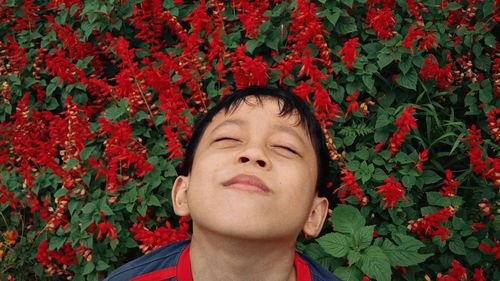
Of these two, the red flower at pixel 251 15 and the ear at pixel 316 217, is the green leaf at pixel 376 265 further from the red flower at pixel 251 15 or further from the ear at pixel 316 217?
the red flower at pixel 251 15

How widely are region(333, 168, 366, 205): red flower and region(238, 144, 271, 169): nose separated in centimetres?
63

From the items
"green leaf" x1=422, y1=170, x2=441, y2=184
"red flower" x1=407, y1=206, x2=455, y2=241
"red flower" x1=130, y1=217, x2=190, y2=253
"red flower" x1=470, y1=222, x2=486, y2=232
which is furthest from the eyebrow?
"red flower" x1=470, y1=222, x2=486, y2=232

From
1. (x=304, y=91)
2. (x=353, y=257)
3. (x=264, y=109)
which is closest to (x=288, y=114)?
(x=264, y=109)

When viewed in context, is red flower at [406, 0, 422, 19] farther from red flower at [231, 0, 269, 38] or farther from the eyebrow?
the eyebrow

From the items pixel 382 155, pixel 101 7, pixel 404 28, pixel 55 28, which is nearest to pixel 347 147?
pixel 382 155

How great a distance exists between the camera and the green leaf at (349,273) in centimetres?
225

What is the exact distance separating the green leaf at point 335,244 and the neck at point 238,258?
0.32 meters

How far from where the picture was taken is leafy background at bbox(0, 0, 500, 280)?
95.0 inches

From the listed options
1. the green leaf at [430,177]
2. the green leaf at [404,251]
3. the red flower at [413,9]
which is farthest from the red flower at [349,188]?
the red flower at [413,9]

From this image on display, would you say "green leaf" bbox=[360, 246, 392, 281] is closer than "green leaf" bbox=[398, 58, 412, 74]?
Yes

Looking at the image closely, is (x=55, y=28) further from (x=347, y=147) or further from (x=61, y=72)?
(x=347, y=147)

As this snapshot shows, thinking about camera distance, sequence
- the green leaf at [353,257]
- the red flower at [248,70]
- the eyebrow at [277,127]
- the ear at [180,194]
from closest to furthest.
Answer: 1. the eyebrow at [277,127]
2. the ear at [180,194]
3. the green leaf at [353,257]
4. the red flower at [248,70]

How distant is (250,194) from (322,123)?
79 cm

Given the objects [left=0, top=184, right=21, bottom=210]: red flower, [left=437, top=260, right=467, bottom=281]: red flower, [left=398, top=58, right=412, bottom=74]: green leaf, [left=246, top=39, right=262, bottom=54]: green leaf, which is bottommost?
[left=0, top=184, right=21, bottom=210]: red flower
